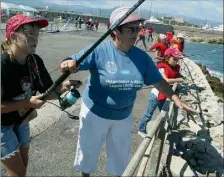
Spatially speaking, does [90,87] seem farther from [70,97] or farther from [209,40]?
[209,40]

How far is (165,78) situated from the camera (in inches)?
269

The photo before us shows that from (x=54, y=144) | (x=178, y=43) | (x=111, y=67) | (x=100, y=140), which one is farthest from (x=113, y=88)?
(x=178, y=43)

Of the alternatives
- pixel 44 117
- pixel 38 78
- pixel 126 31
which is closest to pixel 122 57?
pixel 126 31

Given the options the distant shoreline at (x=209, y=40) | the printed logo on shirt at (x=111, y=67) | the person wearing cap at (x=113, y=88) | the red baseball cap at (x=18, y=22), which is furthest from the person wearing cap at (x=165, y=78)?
the distant shoreline at (x=209, y=40)

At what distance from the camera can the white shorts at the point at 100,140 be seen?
358cm

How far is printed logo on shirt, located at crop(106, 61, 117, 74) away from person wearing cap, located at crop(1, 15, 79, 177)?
0.44 meters

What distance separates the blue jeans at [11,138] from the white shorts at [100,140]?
67 centimetres

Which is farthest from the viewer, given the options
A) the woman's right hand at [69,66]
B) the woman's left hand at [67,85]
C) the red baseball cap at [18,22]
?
the woman's left hand at [67,85]

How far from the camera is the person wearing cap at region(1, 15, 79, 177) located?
286 centimetres

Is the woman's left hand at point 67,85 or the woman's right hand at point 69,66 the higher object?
the woman's right hand at point 69,66

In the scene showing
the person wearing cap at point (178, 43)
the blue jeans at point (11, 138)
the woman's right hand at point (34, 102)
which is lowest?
the person wearing cap at point (178, 43)

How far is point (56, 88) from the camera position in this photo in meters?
3.21

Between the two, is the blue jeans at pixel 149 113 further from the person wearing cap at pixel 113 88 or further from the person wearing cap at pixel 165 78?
the person wearing cap at pixel 113 88

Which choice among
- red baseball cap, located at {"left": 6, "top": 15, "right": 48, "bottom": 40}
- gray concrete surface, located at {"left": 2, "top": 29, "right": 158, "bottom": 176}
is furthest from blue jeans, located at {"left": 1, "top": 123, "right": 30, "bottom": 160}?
gray concrete surface, located at {"left": 2, "top": 29, "right": 158, "bottom": 176}
